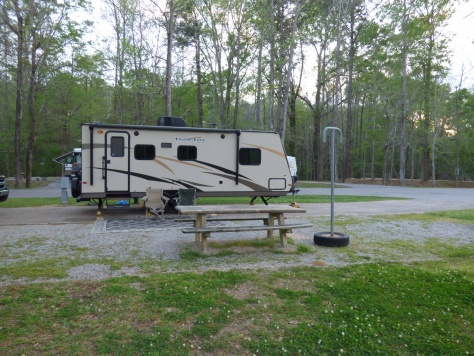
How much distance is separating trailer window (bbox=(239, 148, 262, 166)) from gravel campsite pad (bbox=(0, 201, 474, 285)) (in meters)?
2.56

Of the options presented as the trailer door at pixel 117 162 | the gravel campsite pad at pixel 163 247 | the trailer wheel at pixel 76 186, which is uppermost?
the trailer door at pixel 117 162

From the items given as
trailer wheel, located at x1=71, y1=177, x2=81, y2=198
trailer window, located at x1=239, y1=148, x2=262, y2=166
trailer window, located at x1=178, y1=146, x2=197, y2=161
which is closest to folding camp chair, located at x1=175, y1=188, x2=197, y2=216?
trailer window, located at x1=178, y1=146, x2=197, y2=161

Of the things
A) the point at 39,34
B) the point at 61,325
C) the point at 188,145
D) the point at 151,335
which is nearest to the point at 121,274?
the point at 61,325

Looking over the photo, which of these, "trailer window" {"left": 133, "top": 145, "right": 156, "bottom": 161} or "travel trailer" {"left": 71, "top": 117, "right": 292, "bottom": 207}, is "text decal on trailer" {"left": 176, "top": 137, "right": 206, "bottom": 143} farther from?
"trailer window" {"left": 133, "top": 145, "right": 156, "bottom": 161}

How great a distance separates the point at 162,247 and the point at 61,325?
2.95 m

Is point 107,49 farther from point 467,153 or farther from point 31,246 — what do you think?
point 467,153

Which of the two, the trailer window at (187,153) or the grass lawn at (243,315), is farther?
the trailer window at (187,153)

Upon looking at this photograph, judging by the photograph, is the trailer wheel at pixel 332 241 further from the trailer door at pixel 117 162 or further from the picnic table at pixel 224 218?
the trailer door at pixel 117 162

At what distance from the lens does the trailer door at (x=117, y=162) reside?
392 inches

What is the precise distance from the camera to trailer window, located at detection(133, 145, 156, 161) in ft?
33.5

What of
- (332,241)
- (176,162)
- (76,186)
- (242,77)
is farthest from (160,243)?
(242,77)

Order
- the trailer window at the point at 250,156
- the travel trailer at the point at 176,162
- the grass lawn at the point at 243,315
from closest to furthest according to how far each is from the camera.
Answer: the grass lawn at the point at 243,315, the travel trailer at the point at 176,162, the trailer window at the point at 250,156

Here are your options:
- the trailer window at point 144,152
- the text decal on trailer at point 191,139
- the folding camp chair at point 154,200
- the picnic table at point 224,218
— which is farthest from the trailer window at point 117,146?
the picnic table at point 224,218

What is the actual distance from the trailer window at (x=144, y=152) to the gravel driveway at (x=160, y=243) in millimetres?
1717
